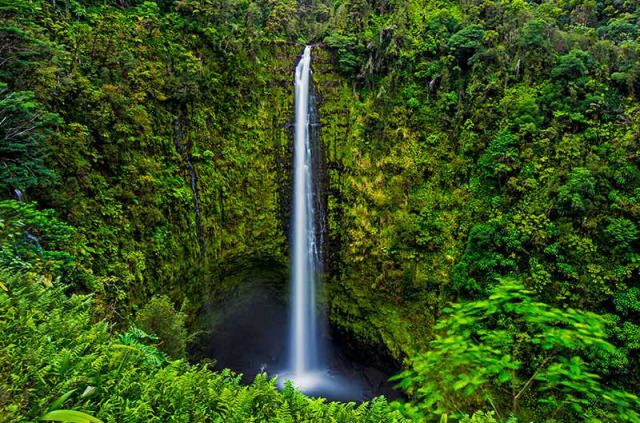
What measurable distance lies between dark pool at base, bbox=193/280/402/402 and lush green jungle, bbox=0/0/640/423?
779 mm

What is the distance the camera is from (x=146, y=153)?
10141 millimetres

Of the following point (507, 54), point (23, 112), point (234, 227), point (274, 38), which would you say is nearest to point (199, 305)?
point (234, 227)

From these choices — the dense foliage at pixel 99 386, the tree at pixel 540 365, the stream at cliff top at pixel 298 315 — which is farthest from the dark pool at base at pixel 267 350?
the tree at pixel 540 365

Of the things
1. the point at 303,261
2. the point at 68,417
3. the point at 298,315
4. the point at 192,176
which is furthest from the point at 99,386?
the point at 298,315

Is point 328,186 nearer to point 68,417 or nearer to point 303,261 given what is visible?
point 303,261

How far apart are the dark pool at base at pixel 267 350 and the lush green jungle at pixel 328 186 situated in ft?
2.56

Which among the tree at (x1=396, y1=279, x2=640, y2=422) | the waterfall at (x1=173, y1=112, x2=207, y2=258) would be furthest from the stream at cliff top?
the tree at (x1=396, y1=279, x2=640, y2=422)

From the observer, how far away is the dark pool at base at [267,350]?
12.4 meters

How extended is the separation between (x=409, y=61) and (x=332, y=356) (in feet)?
47.9

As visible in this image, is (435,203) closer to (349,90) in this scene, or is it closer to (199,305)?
(349,90)

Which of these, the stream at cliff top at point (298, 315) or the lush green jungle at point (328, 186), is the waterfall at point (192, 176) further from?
the stream at cliff top at point (298, 315)

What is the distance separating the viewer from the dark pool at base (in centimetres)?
1245

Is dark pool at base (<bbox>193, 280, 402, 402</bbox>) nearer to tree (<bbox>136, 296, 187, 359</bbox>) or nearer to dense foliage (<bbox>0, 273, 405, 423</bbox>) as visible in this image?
tree (<bbox>136, 296, 187, 359</bbox>)

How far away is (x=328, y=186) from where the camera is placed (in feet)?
48.5
